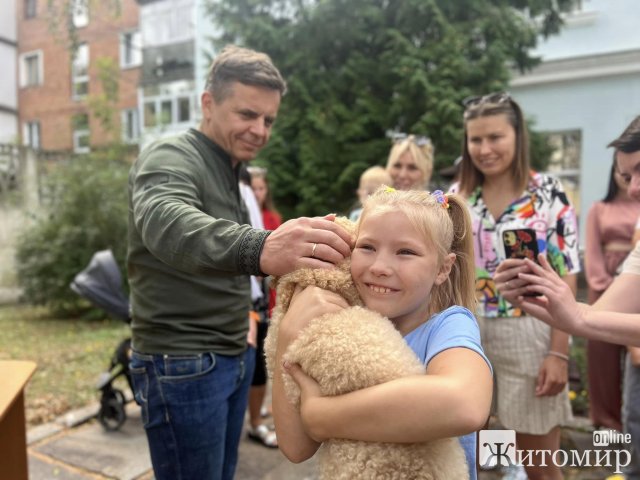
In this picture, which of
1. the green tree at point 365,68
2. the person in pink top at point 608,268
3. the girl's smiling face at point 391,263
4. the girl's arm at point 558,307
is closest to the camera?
the girl's smiling face at point 391,263

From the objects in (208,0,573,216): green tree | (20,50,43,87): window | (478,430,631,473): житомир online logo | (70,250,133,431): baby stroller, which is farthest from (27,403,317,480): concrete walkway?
(20,50,43,87): window

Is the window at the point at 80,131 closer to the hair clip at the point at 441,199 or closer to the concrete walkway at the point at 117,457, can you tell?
the concrete walkway at the point at 117,457

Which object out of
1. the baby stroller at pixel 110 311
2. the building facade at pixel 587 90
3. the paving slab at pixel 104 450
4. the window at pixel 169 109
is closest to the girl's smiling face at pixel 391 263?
the paving slab at pixel 104 450

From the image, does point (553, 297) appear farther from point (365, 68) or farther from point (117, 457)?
point (365, 68)

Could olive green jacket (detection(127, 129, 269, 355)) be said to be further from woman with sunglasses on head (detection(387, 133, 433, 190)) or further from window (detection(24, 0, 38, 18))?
window (detection(24, 0, 38, 18))

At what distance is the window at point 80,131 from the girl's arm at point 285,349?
2232cm

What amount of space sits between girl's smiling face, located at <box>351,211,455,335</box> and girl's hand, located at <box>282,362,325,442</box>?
0.25 metres

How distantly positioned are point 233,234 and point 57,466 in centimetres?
321

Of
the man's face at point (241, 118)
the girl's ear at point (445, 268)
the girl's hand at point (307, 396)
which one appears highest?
the man's face at point (241, 118)

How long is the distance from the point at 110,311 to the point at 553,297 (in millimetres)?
3706

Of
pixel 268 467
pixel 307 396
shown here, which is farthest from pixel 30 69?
pixel 307 396

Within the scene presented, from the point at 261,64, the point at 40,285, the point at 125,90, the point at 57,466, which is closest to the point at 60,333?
the point at 40,285

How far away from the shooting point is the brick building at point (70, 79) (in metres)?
20.4

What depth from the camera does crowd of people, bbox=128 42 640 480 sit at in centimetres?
119
